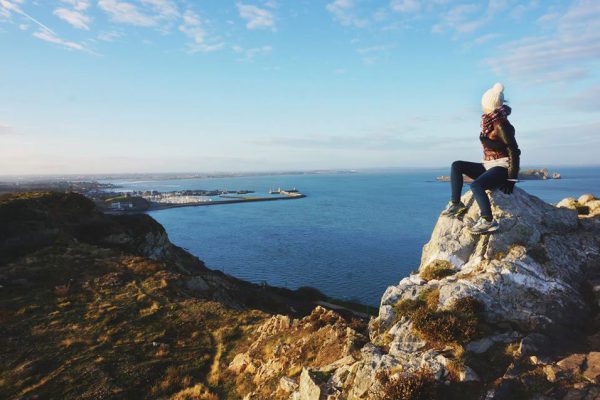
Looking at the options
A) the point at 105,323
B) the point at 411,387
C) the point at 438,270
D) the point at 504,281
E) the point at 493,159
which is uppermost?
the point at 493,159

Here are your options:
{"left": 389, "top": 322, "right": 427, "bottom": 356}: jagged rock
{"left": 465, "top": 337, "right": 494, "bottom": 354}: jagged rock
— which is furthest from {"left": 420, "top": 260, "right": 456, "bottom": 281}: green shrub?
{"left": 465, "top": 337, "right": 494, "bottom": 354}: jagged rock

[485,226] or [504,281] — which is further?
[485,226]

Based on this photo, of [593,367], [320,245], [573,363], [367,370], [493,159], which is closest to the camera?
[593,367]

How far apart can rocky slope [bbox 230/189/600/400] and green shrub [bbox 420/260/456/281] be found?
0.03 metres

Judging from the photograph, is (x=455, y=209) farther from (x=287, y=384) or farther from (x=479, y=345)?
(x=287, y=384)

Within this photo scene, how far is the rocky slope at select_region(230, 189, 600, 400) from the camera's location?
8.02 metres

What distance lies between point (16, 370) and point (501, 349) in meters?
22.0

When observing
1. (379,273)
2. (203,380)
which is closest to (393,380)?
(203,380)

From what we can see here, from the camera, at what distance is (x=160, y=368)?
17391mm

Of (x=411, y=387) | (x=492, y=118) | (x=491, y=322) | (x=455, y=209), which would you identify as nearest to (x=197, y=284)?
(x=455, y=209)

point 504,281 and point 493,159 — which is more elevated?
point 493,159

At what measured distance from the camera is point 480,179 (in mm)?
11398

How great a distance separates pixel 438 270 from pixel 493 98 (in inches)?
233

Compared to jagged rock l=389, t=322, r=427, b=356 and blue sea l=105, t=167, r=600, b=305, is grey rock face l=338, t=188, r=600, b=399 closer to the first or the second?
jagged rock l=389, t=322, r=427, b=356
